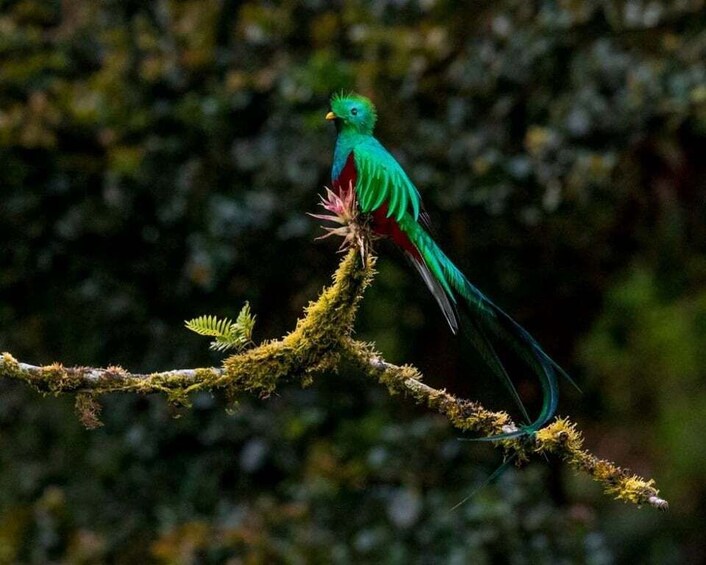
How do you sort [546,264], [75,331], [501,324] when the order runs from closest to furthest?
[501,324] → [546,264] → [75,331]

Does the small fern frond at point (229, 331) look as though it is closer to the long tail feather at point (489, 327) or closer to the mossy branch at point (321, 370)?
the mossy branch at point (321, 370)

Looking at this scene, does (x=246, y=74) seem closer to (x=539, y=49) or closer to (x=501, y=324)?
(x=539, y=49)

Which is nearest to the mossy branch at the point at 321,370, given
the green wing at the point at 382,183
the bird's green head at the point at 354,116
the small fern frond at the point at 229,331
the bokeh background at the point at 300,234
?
the small fern frond at the point at 229,331

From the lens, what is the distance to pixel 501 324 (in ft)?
6.84

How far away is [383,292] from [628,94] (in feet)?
3.97

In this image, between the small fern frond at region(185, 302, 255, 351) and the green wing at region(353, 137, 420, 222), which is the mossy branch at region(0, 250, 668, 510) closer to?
the small fern frond at region(185, 302, 255, 351)

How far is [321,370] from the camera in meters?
2.02

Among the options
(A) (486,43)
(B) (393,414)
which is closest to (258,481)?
(B) (393,414)

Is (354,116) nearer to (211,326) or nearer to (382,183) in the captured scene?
(382,183)

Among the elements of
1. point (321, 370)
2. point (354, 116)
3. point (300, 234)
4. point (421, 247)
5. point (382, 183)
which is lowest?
point (321, 370)

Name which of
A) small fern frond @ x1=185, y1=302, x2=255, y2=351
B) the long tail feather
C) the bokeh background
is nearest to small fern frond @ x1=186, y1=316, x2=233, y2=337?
small fern frond @ x1=185, y1=302, x2=255, y2=351

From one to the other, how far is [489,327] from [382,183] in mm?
408

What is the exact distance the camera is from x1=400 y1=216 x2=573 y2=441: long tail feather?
6.42ft

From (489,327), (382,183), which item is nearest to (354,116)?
(382,183)
